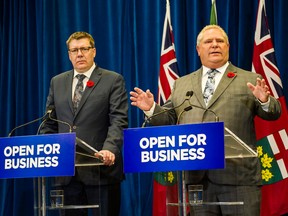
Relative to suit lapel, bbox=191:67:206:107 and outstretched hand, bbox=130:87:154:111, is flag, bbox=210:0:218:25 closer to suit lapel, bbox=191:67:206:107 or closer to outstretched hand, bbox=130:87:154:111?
suit lapel, bbox=191:67:206:107

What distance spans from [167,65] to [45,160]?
2.34 meters

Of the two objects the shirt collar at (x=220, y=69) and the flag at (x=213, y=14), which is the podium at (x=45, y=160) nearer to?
the shirt collar at (x=220, y=69)

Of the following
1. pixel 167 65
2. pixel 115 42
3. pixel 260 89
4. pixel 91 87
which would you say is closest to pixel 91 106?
pixel 91 87

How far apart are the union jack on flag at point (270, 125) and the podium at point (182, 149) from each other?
185 cm

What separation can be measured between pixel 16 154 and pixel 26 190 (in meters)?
0.20

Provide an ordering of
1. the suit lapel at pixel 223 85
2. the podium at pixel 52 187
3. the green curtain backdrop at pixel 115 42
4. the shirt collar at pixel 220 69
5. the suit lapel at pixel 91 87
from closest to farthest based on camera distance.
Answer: the podium at pixel 52 187 → the suit lapel at pixel 223 85 → the shirt collar at pixel 220 69 → the suit lapel at pixel 91 87 → the green curtain backdrop at pixel 115 42

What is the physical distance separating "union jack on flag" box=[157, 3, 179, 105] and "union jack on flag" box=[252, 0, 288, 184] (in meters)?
0.73

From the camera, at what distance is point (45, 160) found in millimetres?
3070

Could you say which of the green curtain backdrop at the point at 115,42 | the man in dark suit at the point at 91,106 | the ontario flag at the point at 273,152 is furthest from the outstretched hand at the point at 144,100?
the green curtain backdrop at the point at 115,42

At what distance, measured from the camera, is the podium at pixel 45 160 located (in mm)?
3014

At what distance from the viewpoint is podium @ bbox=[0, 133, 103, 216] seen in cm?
301

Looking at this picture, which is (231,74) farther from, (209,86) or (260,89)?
(260,89)

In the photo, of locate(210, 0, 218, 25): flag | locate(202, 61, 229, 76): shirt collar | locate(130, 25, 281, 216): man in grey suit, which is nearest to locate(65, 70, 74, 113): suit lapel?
locate(130, 25, 281, 216): man in grey suit

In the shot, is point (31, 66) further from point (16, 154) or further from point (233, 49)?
point (16, 154)
